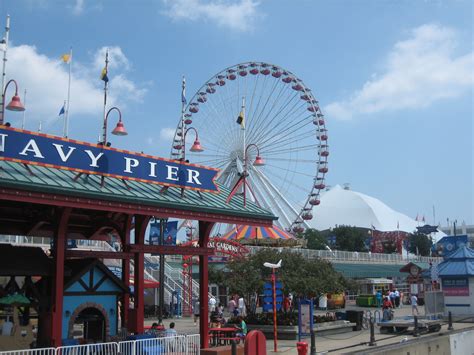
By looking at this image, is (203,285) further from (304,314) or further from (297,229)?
(297,229)

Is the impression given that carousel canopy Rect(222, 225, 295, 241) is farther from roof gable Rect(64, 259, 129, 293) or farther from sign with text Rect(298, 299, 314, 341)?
roof gable Rect(64, 259, 129, 293)

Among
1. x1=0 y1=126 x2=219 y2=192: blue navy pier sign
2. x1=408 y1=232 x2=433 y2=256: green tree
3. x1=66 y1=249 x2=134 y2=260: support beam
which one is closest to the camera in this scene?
x1=0 y1=126 x2=219 y2=192: blue navy pier sign

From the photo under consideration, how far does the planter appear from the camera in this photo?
74.8 ft

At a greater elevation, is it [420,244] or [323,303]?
[420,244]

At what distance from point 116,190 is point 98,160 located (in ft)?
2.80

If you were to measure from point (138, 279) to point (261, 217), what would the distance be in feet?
13.0

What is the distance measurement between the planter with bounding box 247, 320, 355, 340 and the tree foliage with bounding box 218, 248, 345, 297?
1.38 metres

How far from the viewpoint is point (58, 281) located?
45.5 feet

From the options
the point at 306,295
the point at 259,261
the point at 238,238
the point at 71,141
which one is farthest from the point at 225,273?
the point at 238,238

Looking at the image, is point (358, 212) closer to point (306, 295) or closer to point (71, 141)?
point (306, 295)

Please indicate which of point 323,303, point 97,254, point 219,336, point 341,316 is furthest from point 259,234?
point 97,254

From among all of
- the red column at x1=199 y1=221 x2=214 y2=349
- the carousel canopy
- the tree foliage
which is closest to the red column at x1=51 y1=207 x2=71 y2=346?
the red column at x1=199 y1=221 x2=214 y2=349

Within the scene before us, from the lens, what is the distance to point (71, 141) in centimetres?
1347

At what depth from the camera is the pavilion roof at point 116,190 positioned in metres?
12.4
